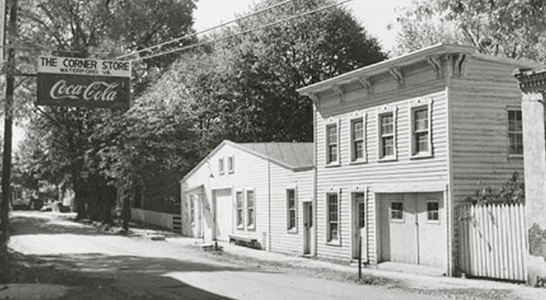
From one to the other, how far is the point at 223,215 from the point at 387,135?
15.6 metres

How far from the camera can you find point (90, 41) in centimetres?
4931

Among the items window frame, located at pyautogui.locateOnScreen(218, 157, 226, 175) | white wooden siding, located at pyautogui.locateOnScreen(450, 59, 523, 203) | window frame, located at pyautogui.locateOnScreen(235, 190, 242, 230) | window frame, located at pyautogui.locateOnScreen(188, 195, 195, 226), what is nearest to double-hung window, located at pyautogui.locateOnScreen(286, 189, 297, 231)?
window frame, located at pyautogui.locateOnScreen(235, 190, 242, 230)

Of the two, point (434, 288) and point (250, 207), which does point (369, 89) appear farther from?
A: point (250, 207)

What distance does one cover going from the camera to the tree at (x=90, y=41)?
47250 millimetres

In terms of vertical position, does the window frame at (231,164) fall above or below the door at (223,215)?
above

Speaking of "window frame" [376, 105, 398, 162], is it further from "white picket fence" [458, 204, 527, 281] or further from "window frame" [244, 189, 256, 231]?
"window frame" [244, 189, 256, 231]

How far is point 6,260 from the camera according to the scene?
2064 centimetres

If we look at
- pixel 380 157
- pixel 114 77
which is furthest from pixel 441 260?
pixel 114 77

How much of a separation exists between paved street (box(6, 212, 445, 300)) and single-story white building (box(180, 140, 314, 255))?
3.68 meters

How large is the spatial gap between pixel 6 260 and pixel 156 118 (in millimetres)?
21871

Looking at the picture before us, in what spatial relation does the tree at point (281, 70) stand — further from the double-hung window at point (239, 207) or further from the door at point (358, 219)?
the door at point (358, 219)

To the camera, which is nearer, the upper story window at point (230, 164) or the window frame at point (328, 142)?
the window frame at point (328, 142)

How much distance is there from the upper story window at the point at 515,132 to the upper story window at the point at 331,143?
723 cm

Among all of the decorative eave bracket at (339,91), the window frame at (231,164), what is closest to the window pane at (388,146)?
the decorative eave bracket at (339,91)
